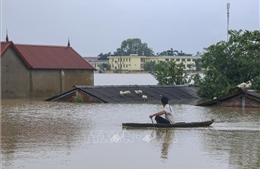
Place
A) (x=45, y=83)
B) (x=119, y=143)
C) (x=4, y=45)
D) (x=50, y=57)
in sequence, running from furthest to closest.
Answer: (x=50, y=57) < (x=45, y=83) < (x=4, y=45) < (x=119, y=143)

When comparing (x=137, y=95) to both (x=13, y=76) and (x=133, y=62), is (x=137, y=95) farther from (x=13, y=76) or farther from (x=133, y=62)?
(x=133, y=62)

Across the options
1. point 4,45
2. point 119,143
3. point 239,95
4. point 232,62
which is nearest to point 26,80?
point 4,45

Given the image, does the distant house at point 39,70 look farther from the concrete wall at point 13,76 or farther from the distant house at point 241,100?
the distant house at point 241,100

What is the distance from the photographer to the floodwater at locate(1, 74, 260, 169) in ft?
43.6

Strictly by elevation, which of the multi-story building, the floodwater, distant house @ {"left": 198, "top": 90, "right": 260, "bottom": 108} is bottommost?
the floodwater

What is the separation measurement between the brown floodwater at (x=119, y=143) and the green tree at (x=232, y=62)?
8593 mm

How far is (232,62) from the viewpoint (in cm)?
3562

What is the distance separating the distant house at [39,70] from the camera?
129 feet

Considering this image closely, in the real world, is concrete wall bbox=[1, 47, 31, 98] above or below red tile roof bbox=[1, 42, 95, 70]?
below

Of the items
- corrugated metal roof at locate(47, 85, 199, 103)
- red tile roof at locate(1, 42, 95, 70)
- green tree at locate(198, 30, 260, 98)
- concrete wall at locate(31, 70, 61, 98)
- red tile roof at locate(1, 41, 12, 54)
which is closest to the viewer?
green tree at locate(198, 30, 260, 98)

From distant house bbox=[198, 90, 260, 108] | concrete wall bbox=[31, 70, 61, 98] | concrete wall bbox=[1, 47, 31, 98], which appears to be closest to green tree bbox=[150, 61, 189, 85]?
concrete wall bbox=[31, 70, 61, 98]

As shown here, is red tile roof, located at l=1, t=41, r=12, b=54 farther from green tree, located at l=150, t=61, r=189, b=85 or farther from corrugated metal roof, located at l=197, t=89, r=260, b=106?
corrugated metal roof, located at l=197, t=89, r=260, b=106

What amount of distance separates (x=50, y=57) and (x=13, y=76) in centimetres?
449

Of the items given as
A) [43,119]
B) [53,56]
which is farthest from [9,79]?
[43,119]
